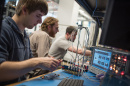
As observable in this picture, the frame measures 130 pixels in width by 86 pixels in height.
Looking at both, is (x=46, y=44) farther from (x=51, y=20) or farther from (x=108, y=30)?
(x=108, y=30)

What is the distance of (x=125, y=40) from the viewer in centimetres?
45

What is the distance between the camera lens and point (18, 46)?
940 mm

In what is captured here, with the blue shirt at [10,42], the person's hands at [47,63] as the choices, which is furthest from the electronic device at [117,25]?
the blue shirt at [10,42]

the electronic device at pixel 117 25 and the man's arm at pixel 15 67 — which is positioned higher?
the electronic device at pixel 117 25

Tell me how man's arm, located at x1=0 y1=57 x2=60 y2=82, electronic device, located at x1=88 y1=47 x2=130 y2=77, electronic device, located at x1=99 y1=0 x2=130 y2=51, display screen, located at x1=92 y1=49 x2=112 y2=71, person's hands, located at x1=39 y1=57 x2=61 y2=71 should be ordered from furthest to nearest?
1. display screen, located at x1=92 y1=49 x2=112 y2=71
2. electronic device, located at x1=88 y1=47 x2=130 y2=77
3. person's hands, located at x1=39 y1=57 x2=61 y2=71
4. man's arm, located at x1=0 y1=57 x2=60 y2=82
5. electronic device, located at x1=99 y1=0 x2=130 y2=51

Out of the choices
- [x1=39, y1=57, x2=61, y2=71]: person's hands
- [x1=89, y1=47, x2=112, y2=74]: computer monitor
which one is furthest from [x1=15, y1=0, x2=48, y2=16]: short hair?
[x1=89, y1=47, x2=112, y2=74]: computer monitor

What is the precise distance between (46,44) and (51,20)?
1.81 feet

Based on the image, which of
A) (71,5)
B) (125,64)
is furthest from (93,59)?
(71,5)

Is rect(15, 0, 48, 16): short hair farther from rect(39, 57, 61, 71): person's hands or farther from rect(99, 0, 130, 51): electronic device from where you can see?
rect(99, 0, 130, 51): electronic device

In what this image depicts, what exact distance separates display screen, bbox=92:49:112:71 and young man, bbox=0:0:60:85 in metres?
0.66

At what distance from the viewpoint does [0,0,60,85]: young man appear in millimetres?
777

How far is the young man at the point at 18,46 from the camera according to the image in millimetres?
777

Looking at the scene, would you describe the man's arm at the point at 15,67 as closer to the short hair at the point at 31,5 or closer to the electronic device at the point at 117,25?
the short hair at the point at 31,5

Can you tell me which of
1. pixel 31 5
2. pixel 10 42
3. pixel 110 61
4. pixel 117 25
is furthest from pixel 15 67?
pixel 110 61
